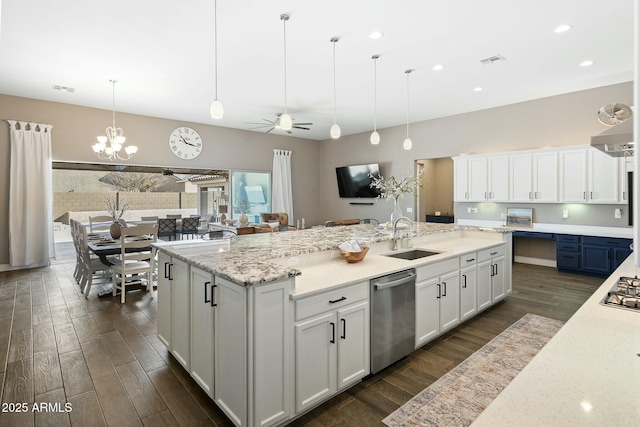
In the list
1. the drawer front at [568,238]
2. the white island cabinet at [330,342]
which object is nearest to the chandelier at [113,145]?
the white island cabinet at [330,342]

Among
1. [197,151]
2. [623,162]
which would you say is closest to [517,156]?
[623,162]

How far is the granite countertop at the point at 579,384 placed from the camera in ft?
3.21

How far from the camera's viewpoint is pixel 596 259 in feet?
17.7

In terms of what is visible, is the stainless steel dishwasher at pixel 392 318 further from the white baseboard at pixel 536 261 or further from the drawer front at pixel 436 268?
the white baseboard at pixel 536 261

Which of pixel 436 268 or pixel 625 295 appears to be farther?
pixel 436 268

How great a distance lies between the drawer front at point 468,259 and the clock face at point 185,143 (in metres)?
6.68

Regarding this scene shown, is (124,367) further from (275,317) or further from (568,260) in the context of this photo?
(568,260)

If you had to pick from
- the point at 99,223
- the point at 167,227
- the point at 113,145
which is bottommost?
the point at 167,227

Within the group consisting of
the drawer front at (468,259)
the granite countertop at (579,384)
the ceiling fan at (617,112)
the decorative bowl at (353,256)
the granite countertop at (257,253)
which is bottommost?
the granite countertop at (579,384)

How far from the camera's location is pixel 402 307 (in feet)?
9.00

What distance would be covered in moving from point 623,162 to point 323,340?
19.4 feet

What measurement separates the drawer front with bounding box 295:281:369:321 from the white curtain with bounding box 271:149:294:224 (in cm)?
715

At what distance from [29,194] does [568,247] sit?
9706 millimetres

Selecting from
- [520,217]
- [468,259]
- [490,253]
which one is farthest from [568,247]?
[468,259]
